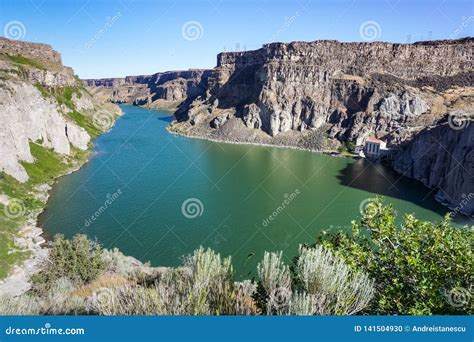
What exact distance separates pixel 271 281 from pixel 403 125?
299 ft

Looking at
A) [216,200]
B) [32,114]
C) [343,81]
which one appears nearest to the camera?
[216,200]

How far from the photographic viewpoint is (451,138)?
59594 mm

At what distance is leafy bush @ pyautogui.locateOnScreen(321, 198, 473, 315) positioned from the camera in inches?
385

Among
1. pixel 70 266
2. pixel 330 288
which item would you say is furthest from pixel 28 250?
pixel 330 288

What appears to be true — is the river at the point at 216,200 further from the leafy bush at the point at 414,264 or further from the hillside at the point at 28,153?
the leafy bush at the point at 414,264

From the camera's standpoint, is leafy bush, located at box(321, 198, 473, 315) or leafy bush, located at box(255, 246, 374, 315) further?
leafy bush, located at box(321, 198, 473, 315)

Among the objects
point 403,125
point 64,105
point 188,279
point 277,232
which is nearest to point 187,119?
point 64,105

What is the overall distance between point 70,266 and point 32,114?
156ft

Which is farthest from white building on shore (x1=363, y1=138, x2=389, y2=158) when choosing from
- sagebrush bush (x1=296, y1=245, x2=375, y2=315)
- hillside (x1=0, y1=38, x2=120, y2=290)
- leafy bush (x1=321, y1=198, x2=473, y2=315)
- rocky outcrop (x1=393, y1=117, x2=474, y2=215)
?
sagebrush bush (x1=296, y1=245, x2=375, y2=315)

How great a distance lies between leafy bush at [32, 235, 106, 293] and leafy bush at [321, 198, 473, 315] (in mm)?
15086

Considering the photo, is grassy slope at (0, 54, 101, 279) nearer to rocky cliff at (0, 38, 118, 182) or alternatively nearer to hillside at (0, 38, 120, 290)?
hillside at (0, 38, 120, 290)

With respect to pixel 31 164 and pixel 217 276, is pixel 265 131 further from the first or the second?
pixel 217 276

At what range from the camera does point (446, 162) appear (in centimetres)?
5847

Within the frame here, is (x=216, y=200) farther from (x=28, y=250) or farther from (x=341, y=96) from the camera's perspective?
(x=341, y=96)
